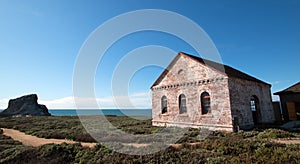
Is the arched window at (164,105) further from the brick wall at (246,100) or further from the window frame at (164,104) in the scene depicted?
the brick wall at (246,100)

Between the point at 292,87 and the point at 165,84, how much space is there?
41.0 ft

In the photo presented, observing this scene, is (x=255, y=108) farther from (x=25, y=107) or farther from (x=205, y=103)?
(x=25, y=107)

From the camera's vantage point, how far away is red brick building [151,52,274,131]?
40.7 ft

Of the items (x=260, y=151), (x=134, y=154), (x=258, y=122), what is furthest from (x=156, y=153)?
(x=258, y=122)

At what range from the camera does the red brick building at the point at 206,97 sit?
12.4 metres

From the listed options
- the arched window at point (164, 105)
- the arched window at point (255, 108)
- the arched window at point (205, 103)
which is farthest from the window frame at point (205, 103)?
the arched window at point (255, 108)

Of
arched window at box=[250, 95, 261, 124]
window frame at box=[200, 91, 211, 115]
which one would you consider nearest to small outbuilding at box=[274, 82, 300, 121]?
arched window at box=[250, 95, 261, 124]

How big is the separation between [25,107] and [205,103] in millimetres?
56735

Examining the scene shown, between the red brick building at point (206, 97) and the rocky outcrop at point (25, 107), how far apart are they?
4640 cm

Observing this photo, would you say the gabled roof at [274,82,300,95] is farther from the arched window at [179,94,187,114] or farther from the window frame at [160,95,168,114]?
the window frame at [160,95,168,114]

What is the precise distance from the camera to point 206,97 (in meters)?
13.5

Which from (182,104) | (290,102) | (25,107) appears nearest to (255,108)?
(290,102)

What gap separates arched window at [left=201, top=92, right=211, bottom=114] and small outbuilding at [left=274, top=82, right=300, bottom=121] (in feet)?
30.5

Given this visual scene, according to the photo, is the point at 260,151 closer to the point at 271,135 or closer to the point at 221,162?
the point at 221,162
